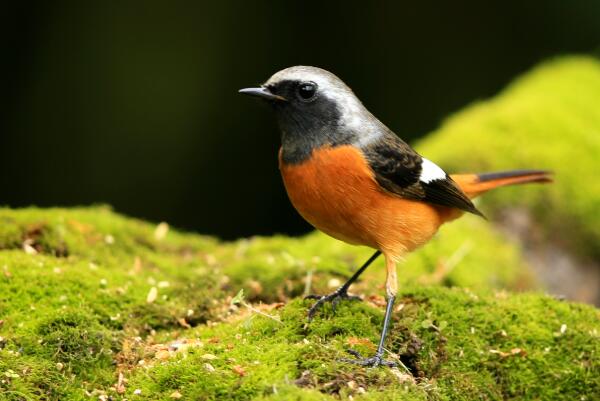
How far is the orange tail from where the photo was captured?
208 inches

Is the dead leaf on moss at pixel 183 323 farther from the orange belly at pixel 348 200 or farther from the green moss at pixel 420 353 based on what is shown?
the orange belly at pixel 348 200

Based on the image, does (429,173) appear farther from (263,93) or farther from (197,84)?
(197,84)

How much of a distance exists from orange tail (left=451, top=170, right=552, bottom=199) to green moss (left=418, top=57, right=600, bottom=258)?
1402 mm

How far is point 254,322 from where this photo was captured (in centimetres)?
403

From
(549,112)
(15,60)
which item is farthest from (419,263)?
(15,60)

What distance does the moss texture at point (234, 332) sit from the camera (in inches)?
137

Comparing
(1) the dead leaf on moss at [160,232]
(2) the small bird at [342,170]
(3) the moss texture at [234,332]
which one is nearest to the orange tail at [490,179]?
(3) the moss texture at [234,332]

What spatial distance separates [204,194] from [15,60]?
2712mm

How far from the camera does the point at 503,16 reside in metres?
10.3

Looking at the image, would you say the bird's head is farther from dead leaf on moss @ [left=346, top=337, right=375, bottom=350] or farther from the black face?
dead leaf on moss @ [left=346, top=337, right=375, bottom=350]

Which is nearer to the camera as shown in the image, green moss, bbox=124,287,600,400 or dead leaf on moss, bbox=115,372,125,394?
green moss, bbox=124,287,600,400

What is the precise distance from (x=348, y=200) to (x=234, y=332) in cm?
89

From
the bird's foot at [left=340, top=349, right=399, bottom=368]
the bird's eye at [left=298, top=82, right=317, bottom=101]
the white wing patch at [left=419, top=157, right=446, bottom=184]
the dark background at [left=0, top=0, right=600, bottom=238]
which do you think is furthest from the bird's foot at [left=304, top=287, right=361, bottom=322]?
the dark background at [left=0, top=0, right=600, bottom=238]

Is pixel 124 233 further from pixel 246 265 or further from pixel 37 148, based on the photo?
pixel 37 148
